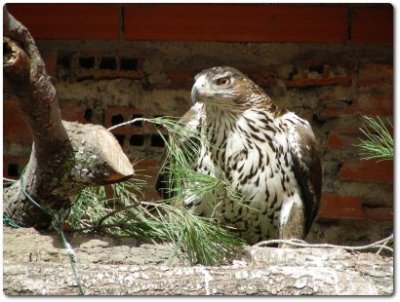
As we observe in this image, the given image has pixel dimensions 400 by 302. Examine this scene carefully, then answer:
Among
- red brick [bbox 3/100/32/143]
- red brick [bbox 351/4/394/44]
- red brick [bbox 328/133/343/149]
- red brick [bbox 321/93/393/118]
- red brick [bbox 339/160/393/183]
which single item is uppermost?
red brick [bbox 351/4/394/44]

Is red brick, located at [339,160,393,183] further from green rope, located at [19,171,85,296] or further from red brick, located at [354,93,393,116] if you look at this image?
green rope, located at [19,171,85,296]

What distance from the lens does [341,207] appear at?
249 centimetres

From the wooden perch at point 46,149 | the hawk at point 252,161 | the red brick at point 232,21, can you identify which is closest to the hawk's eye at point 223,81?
the hawk at point 252,161

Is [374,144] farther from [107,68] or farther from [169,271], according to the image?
[107,68]

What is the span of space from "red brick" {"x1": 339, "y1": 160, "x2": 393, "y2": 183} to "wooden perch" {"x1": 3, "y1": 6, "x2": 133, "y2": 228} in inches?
34.6

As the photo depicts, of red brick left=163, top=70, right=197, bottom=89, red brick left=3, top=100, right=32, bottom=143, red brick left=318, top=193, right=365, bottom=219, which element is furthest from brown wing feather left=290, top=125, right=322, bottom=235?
red brick left=3, top=100, right=32, bottom=143

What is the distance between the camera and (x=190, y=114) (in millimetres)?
2211

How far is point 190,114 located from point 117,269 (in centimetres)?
64

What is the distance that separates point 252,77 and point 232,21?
17cm

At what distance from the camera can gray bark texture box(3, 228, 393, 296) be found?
5.34 ft

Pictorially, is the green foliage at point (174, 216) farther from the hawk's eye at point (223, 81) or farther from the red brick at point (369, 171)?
the red brick at point (369, 171)

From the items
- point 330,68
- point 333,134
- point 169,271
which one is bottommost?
point 169,271

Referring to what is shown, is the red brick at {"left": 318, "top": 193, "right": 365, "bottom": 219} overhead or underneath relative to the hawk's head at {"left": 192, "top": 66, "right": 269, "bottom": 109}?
underneath

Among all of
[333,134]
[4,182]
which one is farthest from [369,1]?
[4,182]
